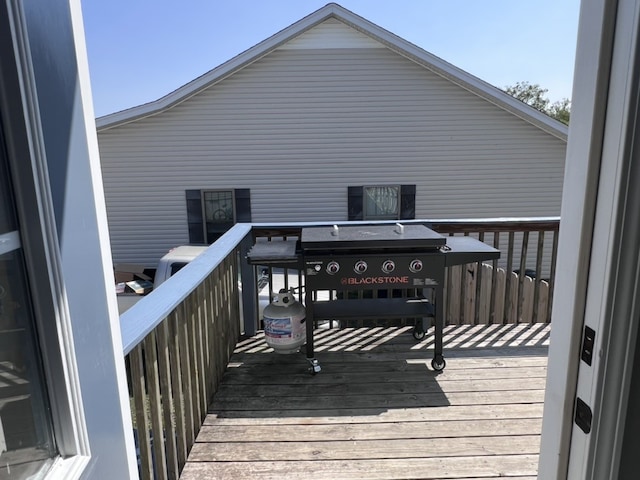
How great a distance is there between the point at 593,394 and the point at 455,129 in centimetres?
759

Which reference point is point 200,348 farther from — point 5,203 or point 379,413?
point 5,203

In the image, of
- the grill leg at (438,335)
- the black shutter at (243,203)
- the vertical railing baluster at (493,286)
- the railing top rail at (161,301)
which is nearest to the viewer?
the railing top rail at (161,301)

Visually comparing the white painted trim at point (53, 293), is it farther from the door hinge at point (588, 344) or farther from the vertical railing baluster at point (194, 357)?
the vertical railing baluster at point (194, 357)

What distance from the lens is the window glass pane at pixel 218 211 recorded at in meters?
7.85

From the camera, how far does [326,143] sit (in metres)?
7.63

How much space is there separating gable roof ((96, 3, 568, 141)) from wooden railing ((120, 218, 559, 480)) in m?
4.66

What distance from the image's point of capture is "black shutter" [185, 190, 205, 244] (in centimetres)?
780

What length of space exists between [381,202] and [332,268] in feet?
18.2

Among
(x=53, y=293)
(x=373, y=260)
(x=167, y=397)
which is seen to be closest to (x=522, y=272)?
(x=373, y=260)

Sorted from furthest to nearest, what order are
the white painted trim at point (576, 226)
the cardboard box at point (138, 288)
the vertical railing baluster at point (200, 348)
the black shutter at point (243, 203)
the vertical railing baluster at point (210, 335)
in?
the black shutter at point (243, 203)
the cardboard box at point (138, 288)
the vertical railing baluster at point (210, 335)
the vertical railing baluster at point (200, 348)
the white painted trim at point (576, 226)

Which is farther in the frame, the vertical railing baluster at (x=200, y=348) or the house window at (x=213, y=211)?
Answer: the house window at (x=213, y=211)

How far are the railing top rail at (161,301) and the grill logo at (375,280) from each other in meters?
0.83

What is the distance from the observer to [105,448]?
0.85 meters

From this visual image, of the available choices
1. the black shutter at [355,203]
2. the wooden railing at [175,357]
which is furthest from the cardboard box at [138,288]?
the wooden railing at [175,357]
